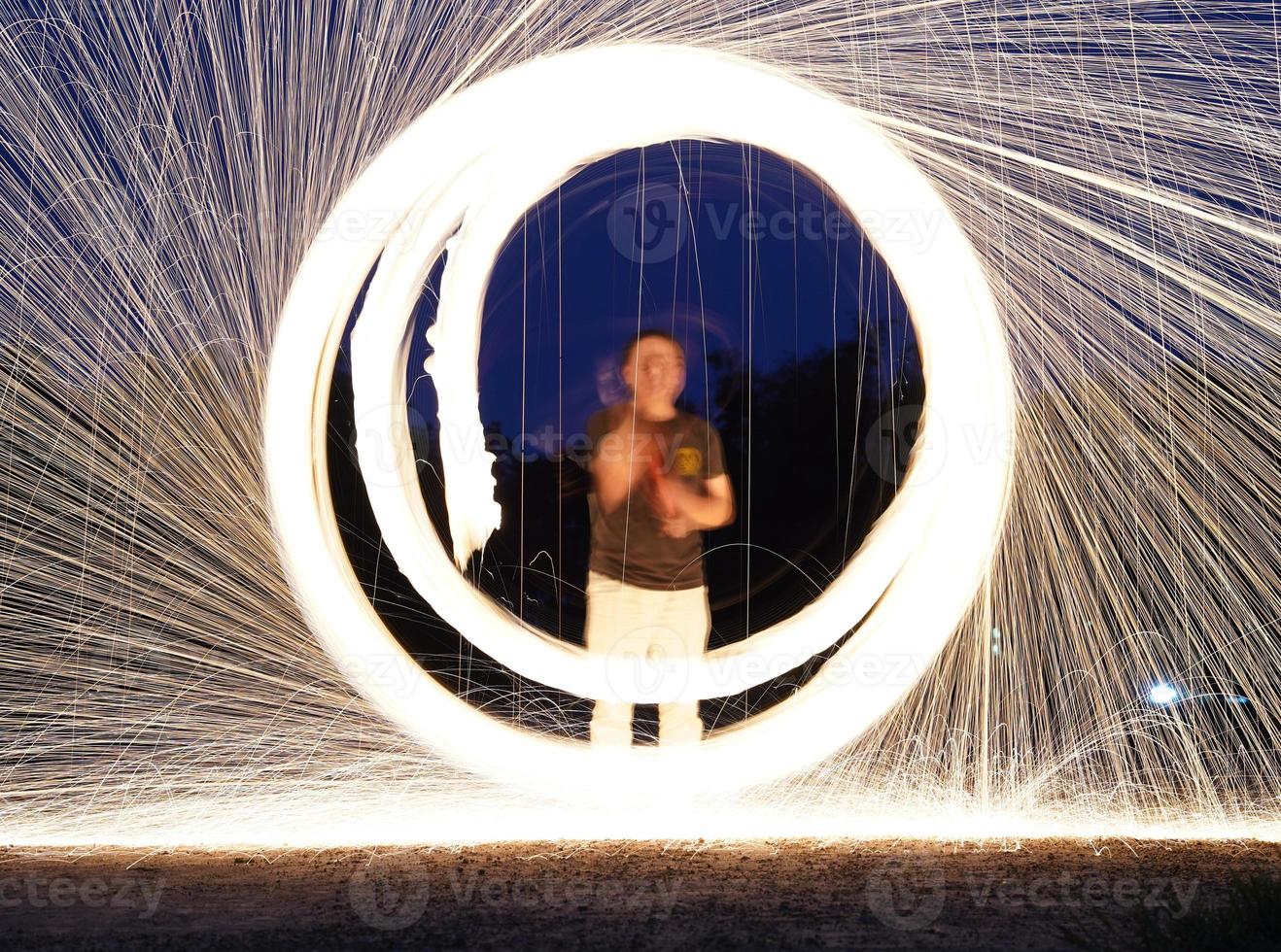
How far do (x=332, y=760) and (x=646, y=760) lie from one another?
4.05ft

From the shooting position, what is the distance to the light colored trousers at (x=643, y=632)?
13.3 feet

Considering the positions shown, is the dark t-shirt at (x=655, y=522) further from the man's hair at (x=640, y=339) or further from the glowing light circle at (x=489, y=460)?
the glowing light circle at (x=489, y=460)

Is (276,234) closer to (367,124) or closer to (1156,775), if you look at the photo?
(367,124)

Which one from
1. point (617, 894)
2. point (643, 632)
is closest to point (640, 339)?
point (643, 632)

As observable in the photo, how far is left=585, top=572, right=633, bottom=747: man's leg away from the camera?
4070mm

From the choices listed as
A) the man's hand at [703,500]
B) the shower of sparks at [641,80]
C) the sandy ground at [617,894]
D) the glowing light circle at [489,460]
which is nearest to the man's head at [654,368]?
the man's hand at [703,500]

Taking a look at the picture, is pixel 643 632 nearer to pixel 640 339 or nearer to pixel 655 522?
pixel 655 522

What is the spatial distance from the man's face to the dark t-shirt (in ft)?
0.25

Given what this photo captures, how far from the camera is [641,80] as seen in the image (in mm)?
4020

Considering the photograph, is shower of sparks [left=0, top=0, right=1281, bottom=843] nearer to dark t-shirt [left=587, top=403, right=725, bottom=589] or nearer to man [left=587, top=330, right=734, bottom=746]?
man [left=587, top=330, right=734, bottom=746]

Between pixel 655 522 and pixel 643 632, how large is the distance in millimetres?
361

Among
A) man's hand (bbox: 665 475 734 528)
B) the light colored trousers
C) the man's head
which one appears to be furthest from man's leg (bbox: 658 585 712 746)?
the man's head

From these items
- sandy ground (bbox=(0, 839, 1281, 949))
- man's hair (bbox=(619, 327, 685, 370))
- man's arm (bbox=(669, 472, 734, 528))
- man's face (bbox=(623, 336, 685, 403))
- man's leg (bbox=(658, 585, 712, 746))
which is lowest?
sandy ground (bbox=(0, 839, 1281, 949))

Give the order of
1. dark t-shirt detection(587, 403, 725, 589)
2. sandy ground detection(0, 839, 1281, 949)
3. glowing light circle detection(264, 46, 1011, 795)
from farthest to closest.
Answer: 1. dark t-shirt detection(587, 403, 725, 589)
2. glowing light circle detection(264, 46, 1011, 795)
3. sandy ground detection(0, 839, 1281, 949)
